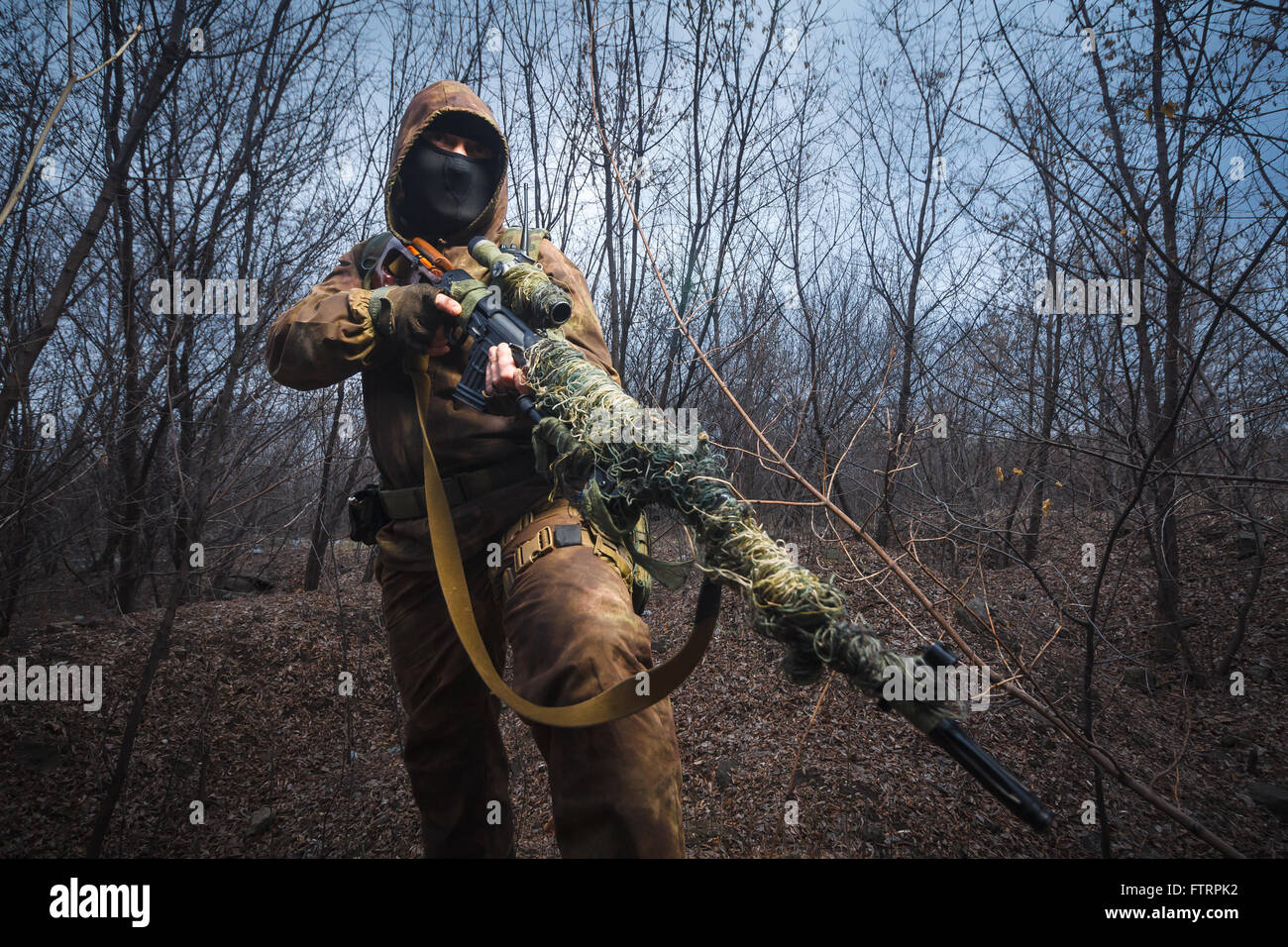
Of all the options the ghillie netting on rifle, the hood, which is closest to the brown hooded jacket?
the hood

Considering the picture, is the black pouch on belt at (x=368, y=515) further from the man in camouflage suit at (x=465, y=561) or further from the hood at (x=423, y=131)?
the hood at (x=423, y=131)

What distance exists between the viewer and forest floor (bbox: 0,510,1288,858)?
3.61 meters

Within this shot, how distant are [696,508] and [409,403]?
151 centimetres

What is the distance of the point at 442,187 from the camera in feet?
8.92

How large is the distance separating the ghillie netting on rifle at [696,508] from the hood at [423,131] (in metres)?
1.26

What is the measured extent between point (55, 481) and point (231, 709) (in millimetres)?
2127

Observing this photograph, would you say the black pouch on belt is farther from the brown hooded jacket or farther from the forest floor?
the forest floor

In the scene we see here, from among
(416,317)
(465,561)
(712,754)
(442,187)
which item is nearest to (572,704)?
(465,561)

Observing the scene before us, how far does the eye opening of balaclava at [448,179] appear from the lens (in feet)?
8.91

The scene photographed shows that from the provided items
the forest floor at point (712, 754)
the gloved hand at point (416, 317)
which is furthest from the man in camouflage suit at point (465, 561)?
the forest floor at point (712, 754)

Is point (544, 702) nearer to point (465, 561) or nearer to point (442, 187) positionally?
point (465, 561)

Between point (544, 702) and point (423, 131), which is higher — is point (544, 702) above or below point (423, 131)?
below

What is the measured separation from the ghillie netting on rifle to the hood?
4.15 ft
